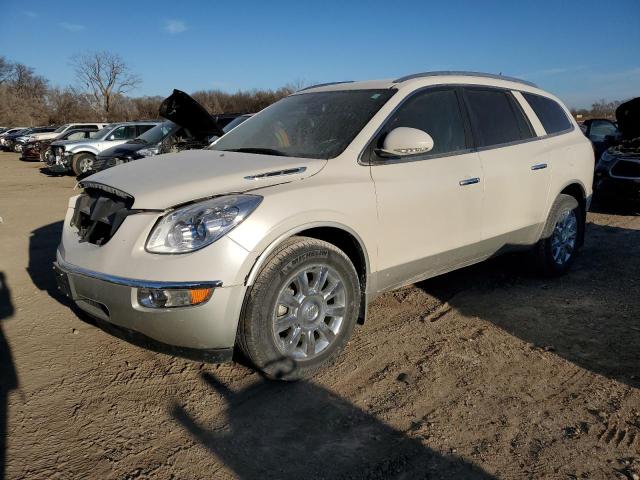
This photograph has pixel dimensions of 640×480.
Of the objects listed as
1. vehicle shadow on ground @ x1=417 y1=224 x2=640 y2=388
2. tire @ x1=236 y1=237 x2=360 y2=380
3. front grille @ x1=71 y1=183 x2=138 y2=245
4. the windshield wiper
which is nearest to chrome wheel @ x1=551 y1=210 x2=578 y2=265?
vehicle shadow on ground @ x1=417 y1=224 x2=640 y2=388

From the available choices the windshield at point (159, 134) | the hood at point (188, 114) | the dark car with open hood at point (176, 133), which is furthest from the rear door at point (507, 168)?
the windshield at point (159, 134)

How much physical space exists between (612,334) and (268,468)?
9.21 feet

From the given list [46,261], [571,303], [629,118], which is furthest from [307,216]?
[629,118]

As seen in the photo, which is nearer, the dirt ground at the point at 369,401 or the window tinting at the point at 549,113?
the dirt ground at the point at 369,401

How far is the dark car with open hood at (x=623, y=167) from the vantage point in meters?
8.30

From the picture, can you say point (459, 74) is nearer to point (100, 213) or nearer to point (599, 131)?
point (100, 213)

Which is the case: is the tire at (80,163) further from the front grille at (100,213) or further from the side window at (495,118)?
the side window at (495,118)

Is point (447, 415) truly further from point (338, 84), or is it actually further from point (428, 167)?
point (338, 84)

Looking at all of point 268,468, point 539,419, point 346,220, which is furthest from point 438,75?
point 268,468

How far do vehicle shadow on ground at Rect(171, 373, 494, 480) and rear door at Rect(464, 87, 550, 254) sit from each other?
2.08 meters

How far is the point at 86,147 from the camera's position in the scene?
51.2ft

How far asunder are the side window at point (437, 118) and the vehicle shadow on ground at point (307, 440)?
1.93 meters

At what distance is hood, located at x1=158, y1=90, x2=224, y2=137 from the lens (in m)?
8.48

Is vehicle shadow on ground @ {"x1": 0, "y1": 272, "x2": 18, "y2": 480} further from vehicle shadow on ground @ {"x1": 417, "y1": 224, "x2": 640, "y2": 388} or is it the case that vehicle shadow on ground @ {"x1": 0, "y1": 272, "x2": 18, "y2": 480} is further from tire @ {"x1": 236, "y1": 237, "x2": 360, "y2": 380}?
vehicle shadow on ground @ {"x1": 417, "y1": 224, "x2": 640, "y2": 388}
